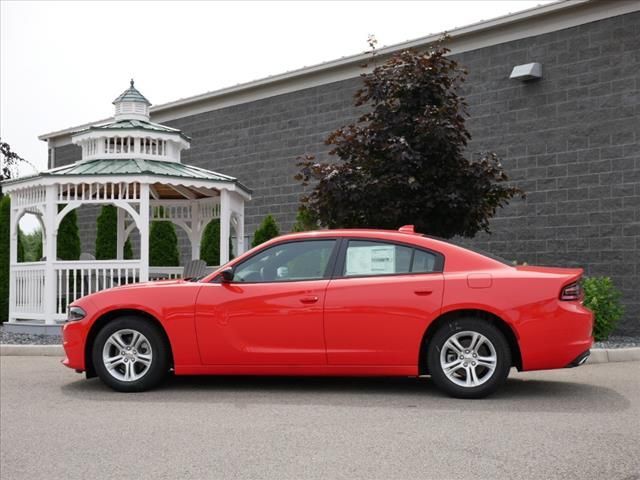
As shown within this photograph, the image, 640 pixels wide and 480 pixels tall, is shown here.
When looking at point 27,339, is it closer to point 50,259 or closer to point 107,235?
point 50,259

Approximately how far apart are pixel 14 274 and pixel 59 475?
1046 centimetres

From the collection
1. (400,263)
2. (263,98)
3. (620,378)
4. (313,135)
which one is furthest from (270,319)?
(263,98)

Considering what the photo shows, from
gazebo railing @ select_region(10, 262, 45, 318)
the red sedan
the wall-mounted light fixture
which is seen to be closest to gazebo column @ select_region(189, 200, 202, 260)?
gazebo railing @ select_region(10, 262, 45, 318)

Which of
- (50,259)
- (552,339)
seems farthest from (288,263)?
(50,259)

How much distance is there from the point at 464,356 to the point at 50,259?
8597mm

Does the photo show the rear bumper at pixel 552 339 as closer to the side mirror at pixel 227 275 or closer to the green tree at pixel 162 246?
the side mirror at pixel 227 275

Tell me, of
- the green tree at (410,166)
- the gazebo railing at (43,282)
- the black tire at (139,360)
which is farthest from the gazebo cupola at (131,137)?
the black tire at (139,360)

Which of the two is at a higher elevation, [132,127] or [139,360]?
[132,127]

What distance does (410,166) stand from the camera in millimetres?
Result: 11656

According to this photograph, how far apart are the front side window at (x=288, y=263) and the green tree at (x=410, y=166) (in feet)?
11.9

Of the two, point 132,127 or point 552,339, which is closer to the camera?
point 552,339

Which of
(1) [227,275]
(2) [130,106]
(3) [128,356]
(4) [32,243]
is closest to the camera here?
(1) [227,275]

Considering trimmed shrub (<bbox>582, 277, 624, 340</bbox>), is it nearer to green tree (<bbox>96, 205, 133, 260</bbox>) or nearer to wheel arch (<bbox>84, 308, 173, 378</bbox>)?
wheel arch (<bbox>84, 308, 173, 378</bbox>)

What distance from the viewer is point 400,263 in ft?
26.0
